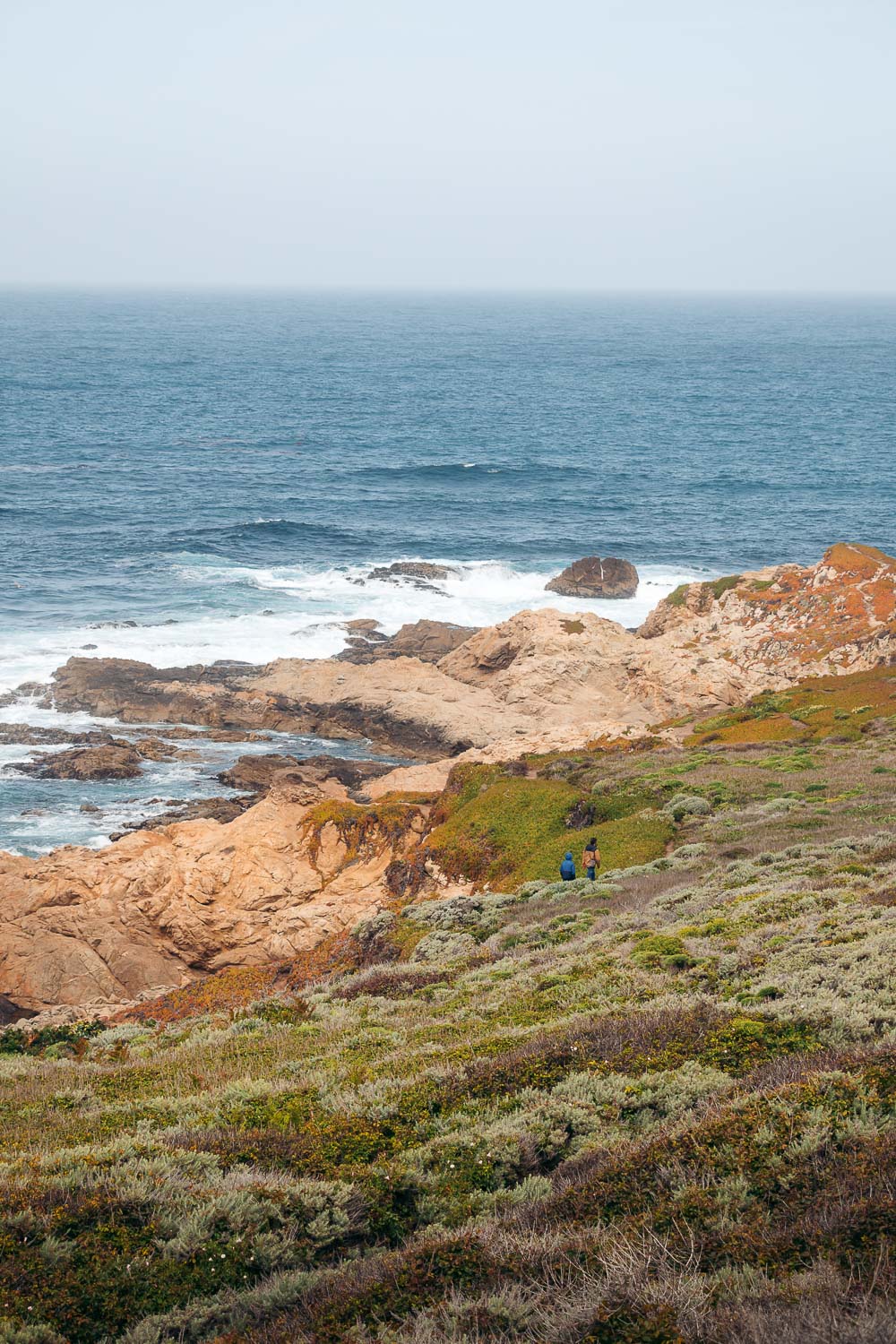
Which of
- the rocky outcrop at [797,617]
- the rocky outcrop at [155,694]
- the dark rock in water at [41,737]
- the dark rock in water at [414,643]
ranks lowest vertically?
the dark rock in water at [41,737]

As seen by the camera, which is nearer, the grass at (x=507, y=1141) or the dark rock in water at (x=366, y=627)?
the grass at (x=507, y=1141)

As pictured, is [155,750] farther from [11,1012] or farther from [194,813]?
[11,1012]

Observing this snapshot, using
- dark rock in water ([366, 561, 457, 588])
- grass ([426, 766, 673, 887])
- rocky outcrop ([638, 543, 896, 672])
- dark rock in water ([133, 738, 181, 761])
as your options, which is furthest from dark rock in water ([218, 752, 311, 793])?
dark rock in water ([366, 561, 457, 588])

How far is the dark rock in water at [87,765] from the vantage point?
124 feet

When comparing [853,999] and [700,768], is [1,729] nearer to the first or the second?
[700,768]

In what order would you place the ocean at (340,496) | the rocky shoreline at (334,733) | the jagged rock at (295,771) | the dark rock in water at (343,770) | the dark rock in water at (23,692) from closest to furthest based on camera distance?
the rocky shoreline at (334,733) → the dark rock in water at (343,770) → the jagged rock at (295,771) → the dark rock in water at (23,692) → the ocean at (340,496)

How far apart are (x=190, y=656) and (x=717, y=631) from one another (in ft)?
80.9

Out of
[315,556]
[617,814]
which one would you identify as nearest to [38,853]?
[617,814]

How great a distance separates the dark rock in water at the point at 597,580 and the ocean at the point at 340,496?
4.64 ft

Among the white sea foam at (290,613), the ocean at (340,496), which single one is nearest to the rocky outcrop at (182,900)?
the ocean at (340,496)

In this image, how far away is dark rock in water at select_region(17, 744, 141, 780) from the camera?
37688mm

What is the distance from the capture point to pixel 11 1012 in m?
22.2

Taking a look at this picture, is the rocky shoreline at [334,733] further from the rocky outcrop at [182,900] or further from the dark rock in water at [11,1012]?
the dark rock in water at [11,1012]

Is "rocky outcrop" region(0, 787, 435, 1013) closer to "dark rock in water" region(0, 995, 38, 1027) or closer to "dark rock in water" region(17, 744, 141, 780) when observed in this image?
"dark rock in water" region(0, 995, 38, 1027)
